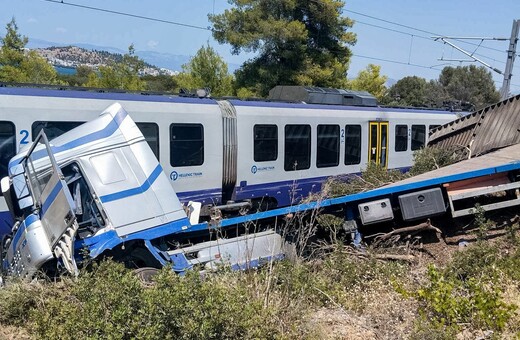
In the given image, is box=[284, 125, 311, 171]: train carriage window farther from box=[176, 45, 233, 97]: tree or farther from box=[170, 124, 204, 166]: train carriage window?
box=[176, 45, 233, 97]: tree

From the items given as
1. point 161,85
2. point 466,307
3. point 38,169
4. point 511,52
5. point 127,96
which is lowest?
point 466,307

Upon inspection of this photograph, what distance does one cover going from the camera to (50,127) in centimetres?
826

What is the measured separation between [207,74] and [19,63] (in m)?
8.60

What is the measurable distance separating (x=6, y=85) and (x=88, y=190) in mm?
3668

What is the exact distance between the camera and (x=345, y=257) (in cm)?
624

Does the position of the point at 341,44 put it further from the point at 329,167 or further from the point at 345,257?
the point at 345,257

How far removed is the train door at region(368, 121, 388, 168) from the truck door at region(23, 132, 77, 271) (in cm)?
982

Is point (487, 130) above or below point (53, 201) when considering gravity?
above

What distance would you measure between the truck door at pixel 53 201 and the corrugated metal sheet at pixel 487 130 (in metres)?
7.81

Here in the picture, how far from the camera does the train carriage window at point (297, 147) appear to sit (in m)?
11.8

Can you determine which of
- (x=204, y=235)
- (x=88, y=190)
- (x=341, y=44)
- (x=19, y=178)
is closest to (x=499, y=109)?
(x=204, y=235)

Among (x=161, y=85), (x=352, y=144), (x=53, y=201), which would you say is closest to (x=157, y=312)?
(x=53, y=201)

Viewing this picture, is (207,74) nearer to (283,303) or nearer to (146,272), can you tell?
(146,272)

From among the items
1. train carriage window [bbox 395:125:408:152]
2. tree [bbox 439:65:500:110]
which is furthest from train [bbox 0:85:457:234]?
tree [bbox 439:65:500:110]
